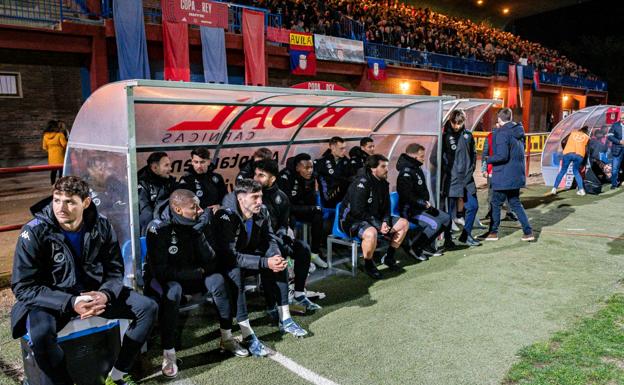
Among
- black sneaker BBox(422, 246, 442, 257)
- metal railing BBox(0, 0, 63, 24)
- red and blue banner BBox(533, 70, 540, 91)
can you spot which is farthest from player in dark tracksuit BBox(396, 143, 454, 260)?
red and blue banner BBox(533, 70, 540, 91)

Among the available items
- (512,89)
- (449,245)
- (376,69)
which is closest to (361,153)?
(449,245)

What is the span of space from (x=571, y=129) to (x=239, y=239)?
1199 centimetres

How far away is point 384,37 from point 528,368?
2089 cm

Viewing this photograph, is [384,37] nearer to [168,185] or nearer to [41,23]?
[41,23]

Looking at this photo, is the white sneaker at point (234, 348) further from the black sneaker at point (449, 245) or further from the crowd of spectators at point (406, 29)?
the crowd of spectators at point (406, 29)

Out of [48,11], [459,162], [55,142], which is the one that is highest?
[48,11]

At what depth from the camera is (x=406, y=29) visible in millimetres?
24438

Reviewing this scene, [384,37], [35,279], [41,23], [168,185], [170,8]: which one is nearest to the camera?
[35,279]

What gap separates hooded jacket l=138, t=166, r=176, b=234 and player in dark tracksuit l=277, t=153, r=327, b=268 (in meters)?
1.57

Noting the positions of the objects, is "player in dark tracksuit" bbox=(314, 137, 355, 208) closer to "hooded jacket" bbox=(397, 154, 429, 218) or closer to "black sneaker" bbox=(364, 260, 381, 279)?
"hooded jacket" bbox=(397, 154, 429, 218)

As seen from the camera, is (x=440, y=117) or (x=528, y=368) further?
(x=440, y=117)

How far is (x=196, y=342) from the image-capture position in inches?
161

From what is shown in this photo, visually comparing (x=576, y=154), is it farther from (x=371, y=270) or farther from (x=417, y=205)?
(x=371, y=270)

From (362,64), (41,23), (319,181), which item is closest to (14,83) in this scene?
(41,23)
